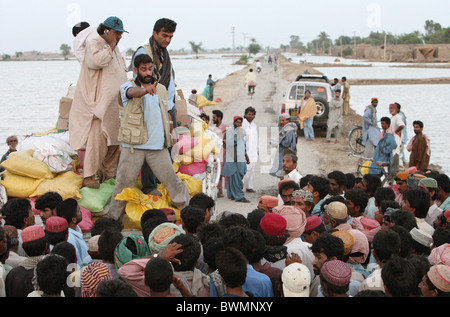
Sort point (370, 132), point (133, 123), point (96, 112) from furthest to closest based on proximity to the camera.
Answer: point (370, 132) → point (96, 112) → point (133, 123)

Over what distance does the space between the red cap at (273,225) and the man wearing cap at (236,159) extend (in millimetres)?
4354

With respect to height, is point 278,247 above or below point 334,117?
below

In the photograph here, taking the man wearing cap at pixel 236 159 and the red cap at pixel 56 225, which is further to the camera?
the man wearing cap at pixel 236 159

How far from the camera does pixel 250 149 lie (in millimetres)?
9109

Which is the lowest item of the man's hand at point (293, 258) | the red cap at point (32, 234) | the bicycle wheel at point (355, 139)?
the bicycle wheel at point (355, 139)

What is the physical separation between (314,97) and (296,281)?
12189 millimetres

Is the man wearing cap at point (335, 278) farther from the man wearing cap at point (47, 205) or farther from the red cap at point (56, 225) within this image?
the man wearing cap at point (47, 205)

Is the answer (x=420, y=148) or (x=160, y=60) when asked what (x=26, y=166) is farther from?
(x=420, y=148)

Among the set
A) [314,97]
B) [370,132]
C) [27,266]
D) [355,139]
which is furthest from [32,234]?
[314,97]

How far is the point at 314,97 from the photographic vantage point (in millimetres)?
14688

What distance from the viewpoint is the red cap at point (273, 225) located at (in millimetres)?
3812

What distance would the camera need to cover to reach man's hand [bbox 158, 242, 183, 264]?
3264 millimetres

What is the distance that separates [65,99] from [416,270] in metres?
4.70

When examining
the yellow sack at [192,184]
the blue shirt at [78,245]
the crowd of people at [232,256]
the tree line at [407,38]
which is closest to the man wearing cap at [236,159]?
the yellow sack at [192,184]
